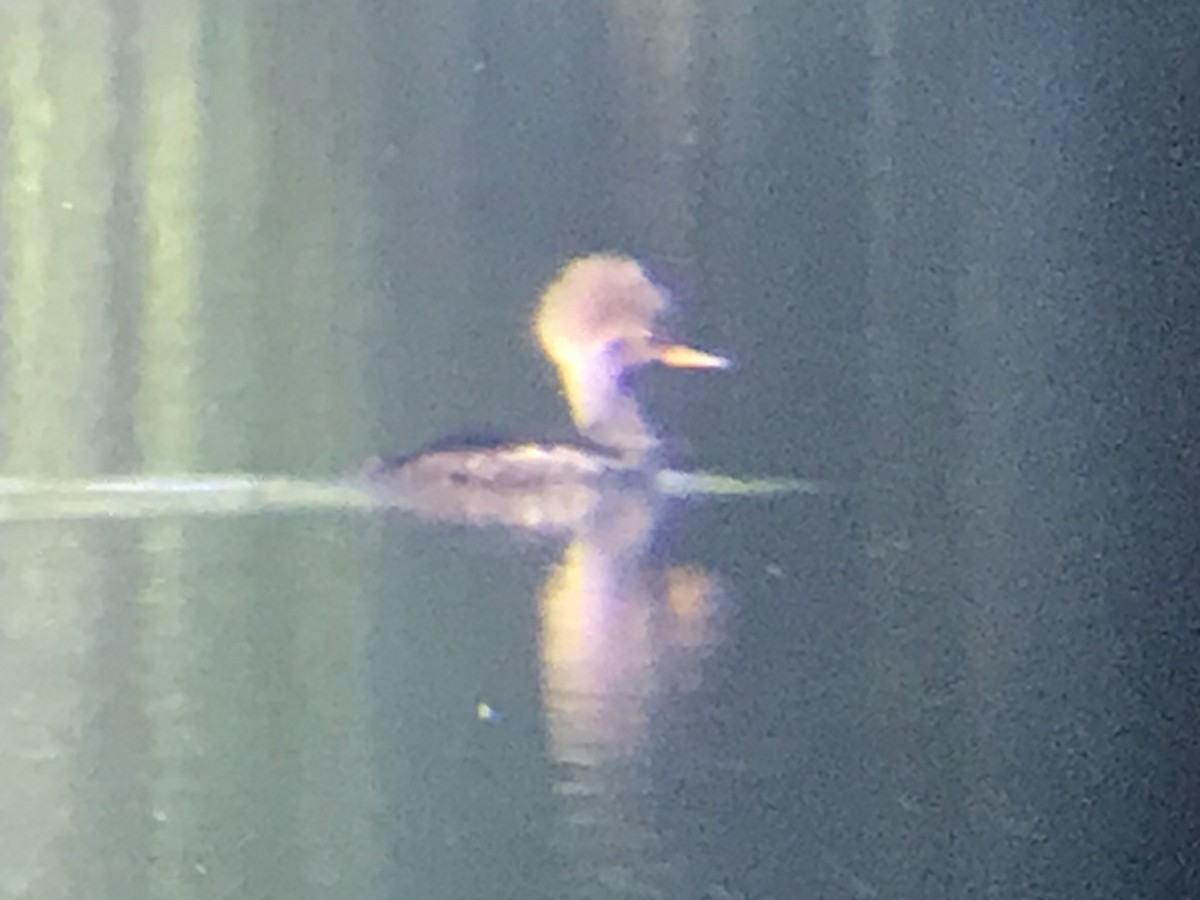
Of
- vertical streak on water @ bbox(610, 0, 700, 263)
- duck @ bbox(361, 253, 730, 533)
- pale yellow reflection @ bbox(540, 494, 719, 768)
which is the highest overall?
vertical streak on water @ bbox(610, 0, 700, 263)

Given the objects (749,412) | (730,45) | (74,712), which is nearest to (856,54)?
(730,45)

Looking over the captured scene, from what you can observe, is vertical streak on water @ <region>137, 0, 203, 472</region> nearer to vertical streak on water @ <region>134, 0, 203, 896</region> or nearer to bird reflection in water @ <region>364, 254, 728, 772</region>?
vertical streak on water @ <region>134, 0, 203, 896</region>

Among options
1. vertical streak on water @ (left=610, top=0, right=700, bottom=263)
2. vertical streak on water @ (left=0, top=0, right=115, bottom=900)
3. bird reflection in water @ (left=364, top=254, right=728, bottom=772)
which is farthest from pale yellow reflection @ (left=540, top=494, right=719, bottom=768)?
vertical streak on water @ (left=0, top=0, right=115, bottom=900)

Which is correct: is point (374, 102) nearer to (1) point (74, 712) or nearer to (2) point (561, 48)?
(2) point (561, 48)

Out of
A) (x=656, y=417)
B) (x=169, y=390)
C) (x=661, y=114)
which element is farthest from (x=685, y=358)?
(x=169, y=390)

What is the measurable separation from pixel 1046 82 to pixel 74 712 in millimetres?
641

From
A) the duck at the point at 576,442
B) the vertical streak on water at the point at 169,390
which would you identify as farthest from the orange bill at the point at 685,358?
the vertical streak on water at the point at 169,390

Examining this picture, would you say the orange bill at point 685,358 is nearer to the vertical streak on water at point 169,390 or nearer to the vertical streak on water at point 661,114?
the vertical streak on water at point 661,114

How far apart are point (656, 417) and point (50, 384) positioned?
34 centimetres

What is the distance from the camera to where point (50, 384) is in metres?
0.76

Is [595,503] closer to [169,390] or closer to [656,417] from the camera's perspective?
[656,417]

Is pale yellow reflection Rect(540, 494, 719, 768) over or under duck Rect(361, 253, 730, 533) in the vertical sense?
under

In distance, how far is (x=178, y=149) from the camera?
77 cm

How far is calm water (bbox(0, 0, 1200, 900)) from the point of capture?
2.36 ft
